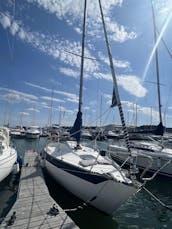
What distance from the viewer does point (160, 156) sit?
15.9 meters

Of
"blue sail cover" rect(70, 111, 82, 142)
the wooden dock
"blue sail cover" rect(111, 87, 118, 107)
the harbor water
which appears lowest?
the harbor water

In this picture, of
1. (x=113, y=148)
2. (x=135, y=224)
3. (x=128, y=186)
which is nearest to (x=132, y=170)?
(x=128, y=186)

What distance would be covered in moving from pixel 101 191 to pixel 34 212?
2588 millimetres

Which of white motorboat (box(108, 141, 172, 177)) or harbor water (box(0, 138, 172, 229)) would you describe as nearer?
harbor water (box(0, 138, 172, 229))

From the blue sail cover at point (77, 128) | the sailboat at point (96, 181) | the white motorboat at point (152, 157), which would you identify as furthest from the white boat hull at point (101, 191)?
the white motorboat at point (152, 157)

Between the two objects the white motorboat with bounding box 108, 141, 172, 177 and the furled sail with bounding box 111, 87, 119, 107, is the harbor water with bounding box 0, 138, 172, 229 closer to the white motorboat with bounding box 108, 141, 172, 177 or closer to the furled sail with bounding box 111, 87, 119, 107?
the white motorboat with bounding box 108, 141, 172, 177

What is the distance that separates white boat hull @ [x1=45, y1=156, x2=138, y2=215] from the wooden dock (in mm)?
1305

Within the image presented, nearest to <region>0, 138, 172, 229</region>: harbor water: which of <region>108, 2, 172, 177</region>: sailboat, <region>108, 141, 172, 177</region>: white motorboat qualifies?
<region>108, 2, 172, 177</region>: sailboat

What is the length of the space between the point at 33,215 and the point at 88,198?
2586 millimetres

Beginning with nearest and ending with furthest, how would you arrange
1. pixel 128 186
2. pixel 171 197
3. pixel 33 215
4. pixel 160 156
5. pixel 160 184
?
pixel 33 215 → pixel 128 186 → pixel 171 197 → pixel 160 184 → pixel 160 156

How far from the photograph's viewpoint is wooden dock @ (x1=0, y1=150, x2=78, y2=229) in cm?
618

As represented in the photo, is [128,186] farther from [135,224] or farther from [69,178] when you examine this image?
[69,178]

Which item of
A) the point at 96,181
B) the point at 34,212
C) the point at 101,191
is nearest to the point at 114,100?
the point at 96,181

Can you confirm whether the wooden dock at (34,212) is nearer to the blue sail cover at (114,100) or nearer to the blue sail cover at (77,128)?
the blue sail cover at (77,128)
